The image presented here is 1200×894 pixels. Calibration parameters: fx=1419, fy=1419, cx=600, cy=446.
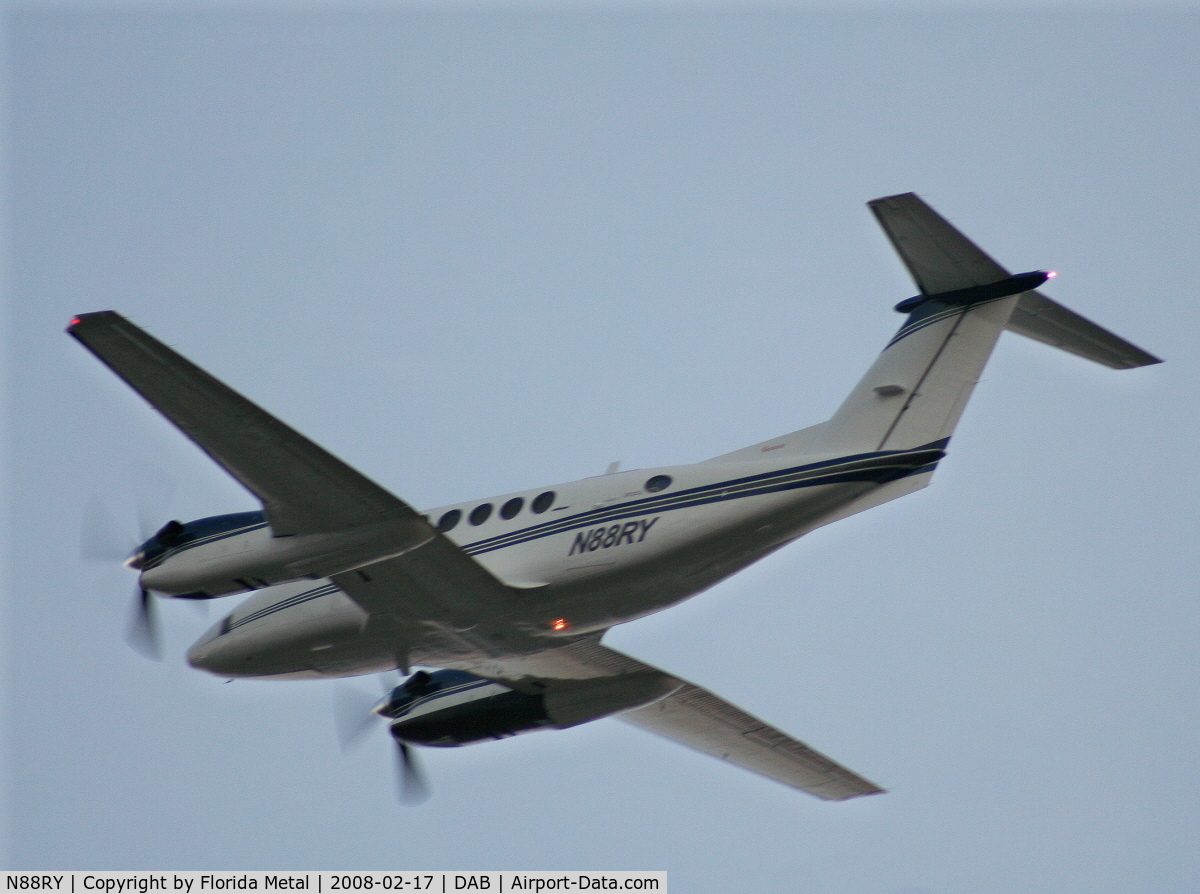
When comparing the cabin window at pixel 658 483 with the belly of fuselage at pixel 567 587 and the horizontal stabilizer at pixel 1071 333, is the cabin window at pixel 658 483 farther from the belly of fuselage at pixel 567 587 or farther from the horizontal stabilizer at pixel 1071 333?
the horizontal stabilizer at pixel 1071 333

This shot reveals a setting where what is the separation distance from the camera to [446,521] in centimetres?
2036

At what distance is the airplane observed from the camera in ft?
57.3

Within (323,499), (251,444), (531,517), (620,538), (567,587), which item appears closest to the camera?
(251,444)

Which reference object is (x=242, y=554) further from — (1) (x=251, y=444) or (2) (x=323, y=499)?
(1) (x=251, y=444)

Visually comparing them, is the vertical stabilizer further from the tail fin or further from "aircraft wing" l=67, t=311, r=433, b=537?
"aircraft wing" l=67, t=311, r=433, b=537

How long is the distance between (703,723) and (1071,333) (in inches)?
360

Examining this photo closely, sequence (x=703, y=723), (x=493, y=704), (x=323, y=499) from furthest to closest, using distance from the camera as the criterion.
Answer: (x=703, y=723) → (x=493, y=704) → (x=323, y=499)

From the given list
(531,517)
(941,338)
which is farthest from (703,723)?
(941,338)

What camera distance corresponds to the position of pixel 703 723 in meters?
24.0

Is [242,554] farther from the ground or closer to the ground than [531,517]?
closer to the ground

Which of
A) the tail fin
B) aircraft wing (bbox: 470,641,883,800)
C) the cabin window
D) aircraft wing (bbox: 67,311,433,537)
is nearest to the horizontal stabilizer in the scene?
the tail fin

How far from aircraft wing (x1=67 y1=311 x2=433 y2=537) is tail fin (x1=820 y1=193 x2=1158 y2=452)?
5.96 metres

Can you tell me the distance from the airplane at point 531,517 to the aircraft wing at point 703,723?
0.85m

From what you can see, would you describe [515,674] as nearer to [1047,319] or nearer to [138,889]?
[138,889]
